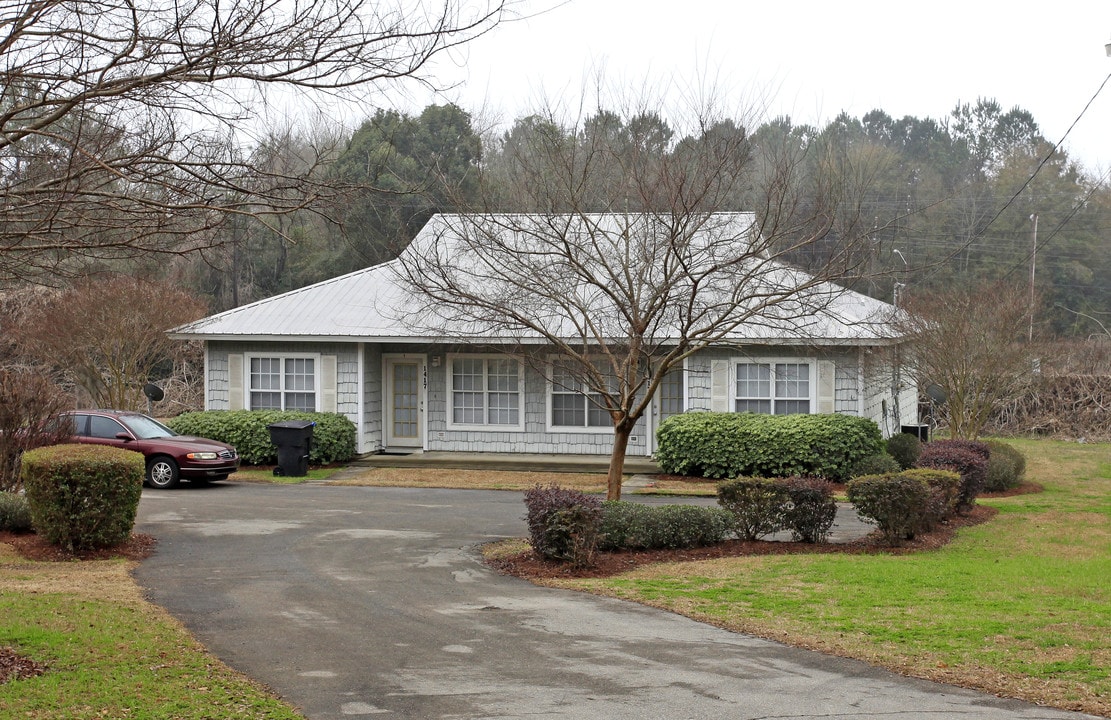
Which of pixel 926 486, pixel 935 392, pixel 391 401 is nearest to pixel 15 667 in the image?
pixel 926 486

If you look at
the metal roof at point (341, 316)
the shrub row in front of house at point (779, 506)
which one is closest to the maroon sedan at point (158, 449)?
the metal roof at point (341, 316)

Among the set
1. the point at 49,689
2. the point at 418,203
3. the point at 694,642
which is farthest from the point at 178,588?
the point at 418,203

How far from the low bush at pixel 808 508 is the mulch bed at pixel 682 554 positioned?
0.64ft

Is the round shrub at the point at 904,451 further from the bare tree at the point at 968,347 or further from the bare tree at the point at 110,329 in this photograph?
the bare tree at the point at 110,329

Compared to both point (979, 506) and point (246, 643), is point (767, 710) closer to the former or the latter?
point (246, 643)

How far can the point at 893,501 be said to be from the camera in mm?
14180

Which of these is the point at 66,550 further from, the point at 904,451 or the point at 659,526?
the point at 904,451

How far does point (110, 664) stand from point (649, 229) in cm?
885

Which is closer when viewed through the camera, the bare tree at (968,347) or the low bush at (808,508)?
the low bush at (808,508)

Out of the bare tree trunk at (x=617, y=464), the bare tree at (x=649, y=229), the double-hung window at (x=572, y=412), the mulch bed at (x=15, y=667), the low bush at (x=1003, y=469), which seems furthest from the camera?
the double-hung window at (x=572, y=412)

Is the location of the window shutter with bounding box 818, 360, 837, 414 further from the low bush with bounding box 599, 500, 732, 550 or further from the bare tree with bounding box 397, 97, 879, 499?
the low bush with bounding box 599, 500, 732, 550

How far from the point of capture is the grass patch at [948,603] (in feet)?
27.5

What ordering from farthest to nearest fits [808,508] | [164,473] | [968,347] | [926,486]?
1. [968,347]
2. [164,473]
3. [808,508]
4. [926,486]

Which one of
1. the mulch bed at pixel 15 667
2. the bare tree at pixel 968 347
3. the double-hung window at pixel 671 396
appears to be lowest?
the mulch bed at pixel 15 667
